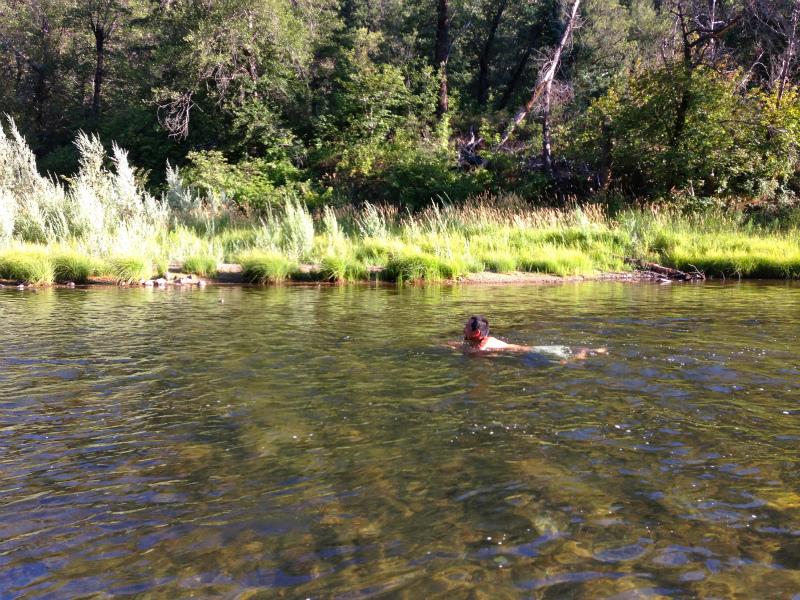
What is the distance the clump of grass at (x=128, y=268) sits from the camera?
14.8 metres

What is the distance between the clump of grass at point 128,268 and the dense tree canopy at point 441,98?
1054cm

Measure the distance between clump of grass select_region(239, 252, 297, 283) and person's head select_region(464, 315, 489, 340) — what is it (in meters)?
8.96

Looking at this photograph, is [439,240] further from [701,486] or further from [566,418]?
[701,486]

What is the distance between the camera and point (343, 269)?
1557cm

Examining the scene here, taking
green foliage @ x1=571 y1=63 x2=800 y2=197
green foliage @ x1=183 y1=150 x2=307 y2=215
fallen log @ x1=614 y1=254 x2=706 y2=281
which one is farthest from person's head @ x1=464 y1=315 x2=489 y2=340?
green foliage @ x1=183 y1=150 x2=307 y2=215

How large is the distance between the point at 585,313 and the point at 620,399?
187 inches

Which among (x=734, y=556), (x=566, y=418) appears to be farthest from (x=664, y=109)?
(x=734, y=556)

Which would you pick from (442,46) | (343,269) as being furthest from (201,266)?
(442,46)

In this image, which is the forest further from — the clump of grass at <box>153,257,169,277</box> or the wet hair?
the wet hair

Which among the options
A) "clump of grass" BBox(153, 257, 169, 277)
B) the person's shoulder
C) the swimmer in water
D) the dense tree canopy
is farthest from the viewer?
the dense tree canopy

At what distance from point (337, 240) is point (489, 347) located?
10.3m

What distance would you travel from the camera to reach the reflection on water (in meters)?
2.94

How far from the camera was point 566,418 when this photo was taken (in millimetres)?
4984

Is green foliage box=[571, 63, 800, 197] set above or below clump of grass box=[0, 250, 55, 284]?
above
